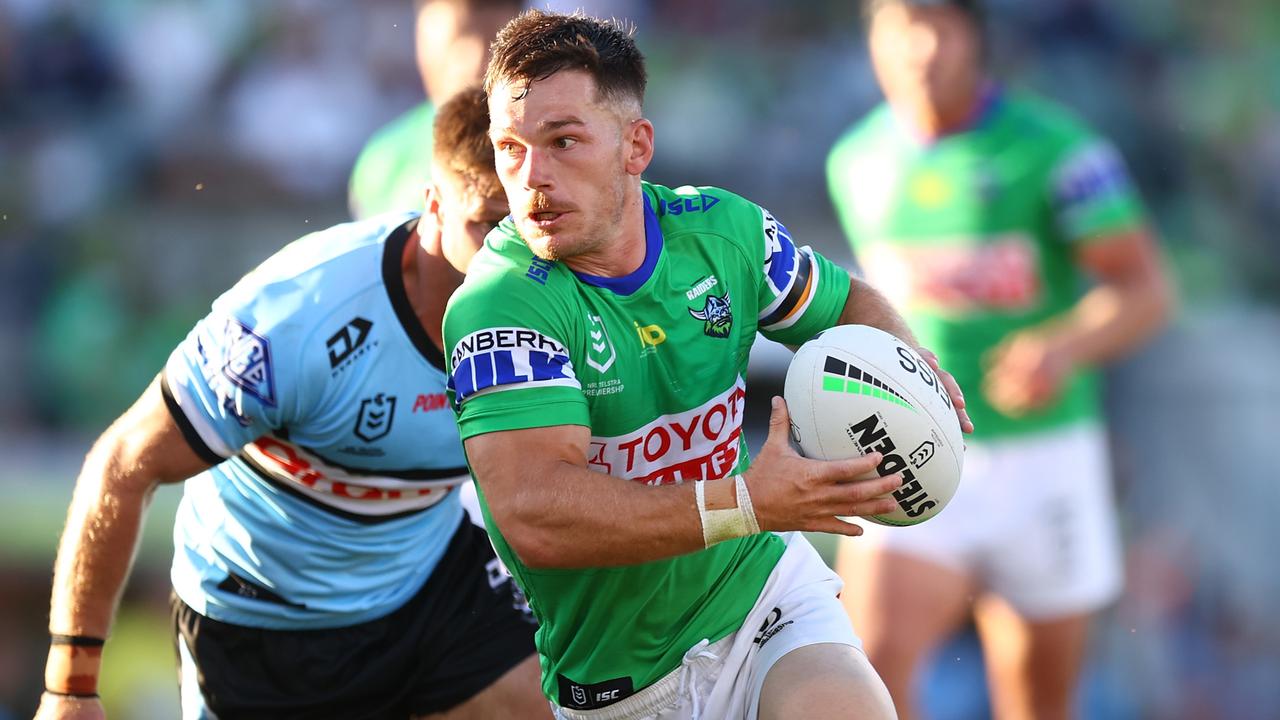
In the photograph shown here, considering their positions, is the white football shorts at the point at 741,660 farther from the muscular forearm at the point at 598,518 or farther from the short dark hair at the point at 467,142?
the short dark hair at the point at 467,142

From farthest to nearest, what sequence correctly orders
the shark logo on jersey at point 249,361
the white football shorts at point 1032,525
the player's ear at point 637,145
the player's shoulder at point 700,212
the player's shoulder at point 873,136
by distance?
the player's shoulder at point 873,136 → the white football shorts at point 1032,525 → the shark logo on jersey at point 249,361 → the player's shoulder at point 700,212 → the player's ear at point 637,145

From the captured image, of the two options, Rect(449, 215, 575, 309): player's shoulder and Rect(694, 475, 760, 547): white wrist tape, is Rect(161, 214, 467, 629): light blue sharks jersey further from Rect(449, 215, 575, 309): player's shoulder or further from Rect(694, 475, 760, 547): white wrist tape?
Rect(694, 475, 760, 547): white wrist tape

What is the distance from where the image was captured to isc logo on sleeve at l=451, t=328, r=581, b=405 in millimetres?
3584

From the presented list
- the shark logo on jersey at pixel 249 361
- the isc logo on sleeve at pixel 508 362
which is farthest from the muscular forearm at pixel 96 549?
the isc logo on sleeve at pixel 508 362

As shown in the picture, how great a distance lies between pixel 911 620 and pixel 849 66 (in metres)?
7.99

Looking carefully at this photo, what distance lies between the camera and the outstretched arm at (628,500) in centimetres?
346

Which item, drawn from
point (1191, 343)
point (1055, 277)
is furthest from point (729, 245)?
point (1191, 343)

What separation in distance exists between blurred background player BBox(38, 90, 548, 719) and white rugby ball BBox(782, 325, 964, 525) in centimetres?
113

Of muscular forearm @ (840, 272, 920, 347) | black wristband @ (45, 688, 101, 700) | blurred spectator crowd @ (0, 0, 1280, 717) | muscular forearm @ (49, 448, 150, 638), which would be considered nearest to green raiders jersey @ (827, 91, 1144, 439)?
muscular forearm @ (840, 272, 920, 347)

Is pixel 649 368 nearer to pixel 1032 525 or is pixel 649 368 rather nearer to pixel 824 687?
pixel 824 687

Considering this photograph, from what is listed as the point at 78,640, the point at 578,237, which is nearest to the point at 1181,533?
the point at 578,237

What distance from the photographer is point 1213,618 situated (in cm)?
1195

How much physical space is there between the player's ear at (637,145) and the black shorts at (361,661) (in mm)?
1882

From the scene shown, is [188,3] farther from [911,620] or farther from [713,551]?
[713,551]
